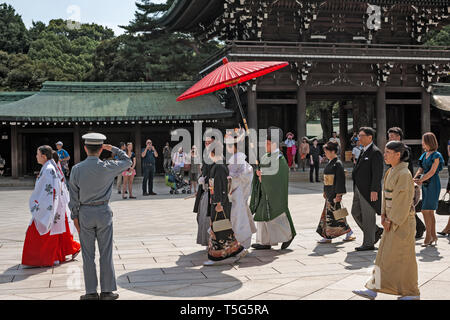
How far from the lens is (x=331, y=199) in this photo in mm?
7500

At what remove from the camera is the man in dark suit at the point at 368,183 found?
687 centimetres

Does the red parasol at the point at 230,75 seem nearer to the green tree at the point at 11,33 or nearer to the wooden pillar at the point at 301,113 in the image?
the wooden pillar at the point at 301,113

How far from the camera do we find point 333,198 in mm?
7473

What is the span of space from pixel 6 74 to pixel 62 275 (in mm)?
27988

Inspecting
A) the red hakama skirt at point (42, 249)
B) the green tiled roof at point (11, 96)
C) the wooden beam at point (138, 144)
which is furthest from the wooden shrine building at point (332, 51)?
the red hakama skirt at point (42, 249)

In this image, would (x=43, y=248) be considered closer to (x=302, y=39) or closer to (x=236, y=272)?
(x=236, y=272)

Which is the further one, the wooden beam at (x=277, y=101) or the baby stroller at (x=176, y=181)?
the wooden beam at (x=277, y=101)

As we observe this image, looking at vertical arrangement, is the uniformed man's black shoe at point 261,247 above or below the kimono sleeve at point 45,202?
below

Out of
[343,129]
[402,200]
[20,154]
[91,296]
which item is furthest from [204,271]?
[343,129]

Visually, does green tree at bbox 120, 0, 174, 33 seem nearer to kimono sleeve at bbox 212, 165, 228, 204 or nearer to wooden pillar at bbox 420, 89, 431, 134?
wooden pillar at bbox 420, 89, 431, 134

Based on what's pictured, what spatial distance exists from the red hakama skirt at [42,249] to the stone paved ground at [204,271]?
0.13 m

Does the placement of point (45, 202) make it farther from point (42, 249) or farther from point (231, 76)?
point (231, 76)

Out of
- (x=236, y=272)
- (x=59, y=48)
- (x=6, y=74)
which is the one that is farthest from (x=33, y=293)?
(x=59, y=48)

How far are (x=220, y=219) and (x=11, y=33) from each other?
43981mm
